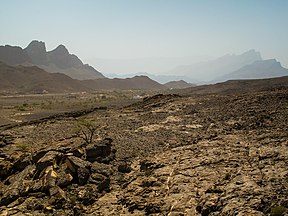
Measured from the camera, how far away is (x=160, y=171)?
48.2 ft

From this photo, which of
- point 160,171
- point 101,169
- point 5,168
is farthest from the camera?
point 5,168

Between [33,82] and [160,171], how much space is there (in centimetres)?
12180

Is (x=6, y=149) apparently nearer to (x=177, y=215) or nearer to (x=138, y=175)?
(x=138, y=175)

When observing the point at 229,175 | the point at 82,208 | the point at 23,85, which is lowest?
the point at 82,208

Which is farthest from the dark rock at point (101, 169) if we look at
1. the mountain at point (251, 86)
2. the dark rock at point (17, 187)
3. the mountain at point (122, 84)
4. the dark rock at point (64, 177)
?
the mountain at point (122, 84)

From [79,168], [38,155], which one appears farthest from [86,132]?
[79,168]

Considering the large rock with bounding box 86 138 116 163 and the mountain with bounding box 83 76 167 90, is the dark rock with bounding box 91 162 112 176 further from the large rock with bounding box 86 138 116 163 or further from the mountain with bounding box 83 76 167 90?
the mountain with bounding box 83 76 167 90

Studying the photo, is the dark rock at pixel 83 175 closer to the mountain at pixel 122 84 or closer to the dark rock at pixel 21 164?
the dark rock at pixel 21 164

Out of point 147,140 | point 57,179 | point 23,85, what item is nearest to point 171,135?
point 147,140

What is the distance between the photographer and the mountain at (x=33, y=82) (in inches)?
4594

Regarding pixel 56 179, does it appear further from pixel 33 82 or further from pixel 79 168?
pixel 33 82

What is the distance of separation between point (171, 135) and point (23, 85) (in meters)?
114

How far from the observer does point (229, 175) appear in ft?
41.3

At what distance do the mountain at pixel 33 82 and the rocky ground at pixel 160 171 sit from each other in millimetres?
98681
